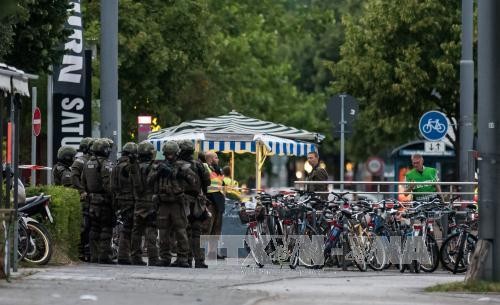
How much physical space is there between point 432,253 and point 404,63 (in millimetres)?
17639

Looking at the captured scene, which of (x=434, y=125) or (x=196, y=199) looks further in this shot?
(x=434, y=125)

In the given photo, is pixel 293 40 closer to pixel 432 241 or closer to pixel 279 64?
pixel 279 64

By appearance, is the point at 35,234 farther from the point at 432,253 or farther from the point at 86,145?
the point at 432,253

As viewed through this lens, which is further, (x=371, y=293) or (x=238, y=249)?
(x=238, y=249)

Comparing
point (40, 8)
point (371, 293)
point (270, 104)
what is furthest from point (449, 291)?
point (270, 104)

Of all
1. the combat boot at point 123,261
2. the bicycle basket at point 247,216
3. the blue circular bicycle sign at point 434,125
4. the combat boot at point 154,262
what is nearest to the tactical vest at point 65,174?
the combat boot at point 123,261

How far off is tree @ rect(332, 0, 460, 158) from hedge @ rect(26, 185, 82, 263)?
63.4ft

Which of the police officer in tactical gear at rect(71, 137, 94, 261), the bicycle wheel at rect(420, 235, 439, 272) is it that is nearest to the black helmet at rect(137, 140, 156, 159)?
the police officer in tactical gear at rect(71, 137, 94, 261)

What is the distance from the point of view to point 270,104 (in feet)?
→ 205

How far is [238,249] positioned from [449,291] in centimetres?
858

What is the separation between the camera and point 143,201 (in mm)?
22016

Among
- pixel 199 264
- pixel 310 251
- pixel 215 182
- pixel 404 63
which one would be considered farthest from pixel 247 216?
pixel 404 63

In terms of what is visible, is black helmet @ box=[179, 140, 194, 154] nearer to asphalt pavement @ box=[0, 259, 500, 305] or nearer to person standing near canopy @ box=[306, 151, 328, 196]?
asphalt pavement @ box=[0, 259, 500, 305]

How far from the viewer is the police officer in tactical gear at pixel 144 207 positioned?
72.0 feet
